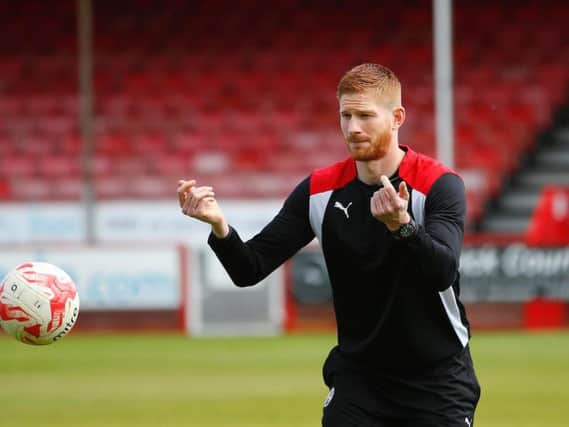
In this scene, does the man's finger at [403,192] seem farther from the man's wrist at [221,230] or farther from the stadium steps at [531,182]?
the stadium steps at [531,182]

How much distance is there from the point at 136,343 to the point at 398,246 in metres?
12.0

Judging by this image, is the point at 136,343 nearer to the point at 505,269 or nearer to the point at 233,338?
the point at 233,338

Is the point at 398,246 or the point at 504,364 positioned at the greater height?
the point at 398,246

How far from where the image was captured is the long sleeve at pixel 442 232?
459 centimetres

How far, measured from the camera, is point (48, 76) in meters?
24.9

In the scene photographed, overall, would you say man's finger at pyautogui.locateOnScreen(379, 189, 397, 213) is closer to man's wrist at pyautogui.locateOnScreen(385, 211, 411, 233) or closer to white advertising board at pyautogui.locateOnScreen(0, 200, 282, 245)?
man's wrist at pyautogui.locateOnScreen(385, 211, 411, 233)

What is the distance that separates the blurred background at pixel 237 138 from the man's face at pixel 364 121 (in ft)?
38.2

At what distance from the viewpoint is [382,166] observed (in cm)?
511

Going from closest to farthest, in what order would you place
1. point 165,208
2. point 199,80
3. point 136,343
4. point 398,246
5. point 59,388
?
point 398,246 < point 59,388 < point 136,343 < point 165,208 < point 199,80

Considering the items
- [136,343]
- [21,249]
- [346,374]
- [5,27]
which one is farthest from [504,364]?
[5,27]

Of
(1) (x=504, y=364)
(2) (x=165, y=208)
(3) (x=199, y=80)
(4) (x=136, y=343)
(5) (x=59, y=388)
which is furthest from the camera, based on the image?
(3) (x=199, y=80)

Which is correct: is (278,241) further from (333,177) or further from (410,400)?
(410,400)

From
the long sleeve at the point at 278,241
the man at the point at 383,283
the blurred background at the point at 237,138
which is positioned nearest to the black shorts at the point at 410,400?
the man at the point at 383,283

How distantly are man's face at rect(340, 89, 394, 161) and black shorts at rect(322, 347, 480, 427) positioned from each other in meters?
0.90
